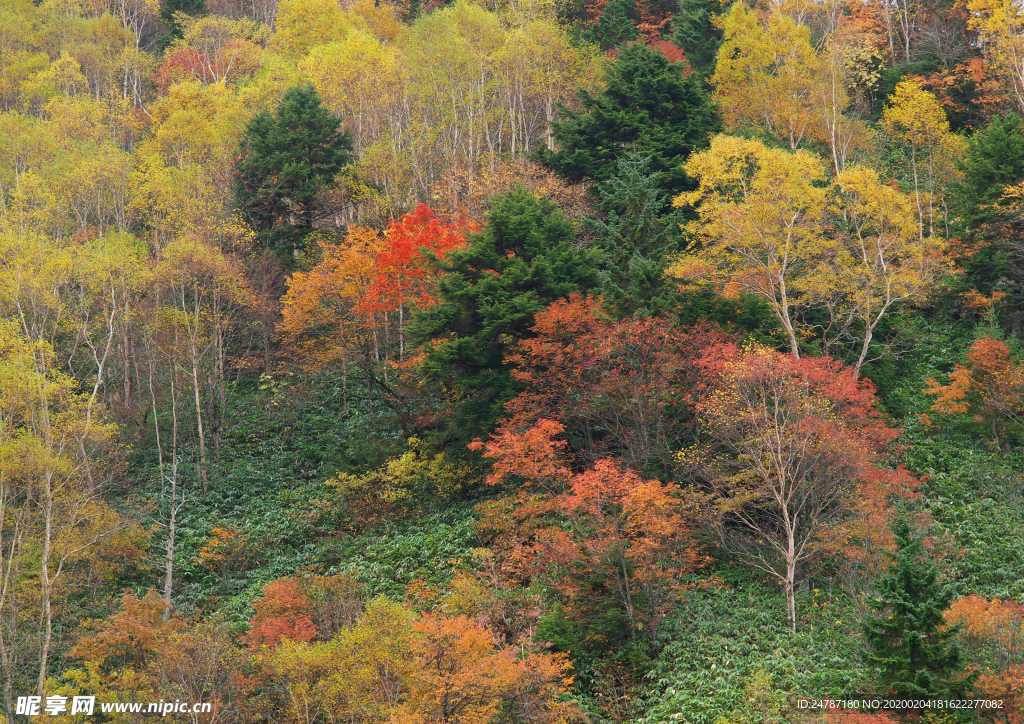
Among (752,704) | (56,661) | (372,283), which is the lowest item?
(56,661)

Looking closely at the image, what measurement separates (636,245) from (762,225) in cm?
403

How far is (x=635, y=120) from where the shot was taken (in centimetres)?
3384

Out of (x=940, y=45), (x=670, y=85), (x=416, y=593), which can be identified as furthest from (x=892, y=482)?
(x=940, y=45)

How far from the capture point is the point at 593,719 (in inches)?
659

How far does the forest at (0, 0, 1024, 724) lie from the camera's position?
17109 millimetres

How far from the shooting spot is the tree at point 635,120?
33.5m

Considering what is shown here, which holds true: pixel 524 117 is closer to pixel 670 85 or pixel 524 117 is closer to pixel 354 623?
pixel 670 85

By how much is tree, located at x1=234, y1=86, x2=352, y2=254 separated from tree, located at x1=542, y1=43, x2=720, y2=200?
980 centimetres

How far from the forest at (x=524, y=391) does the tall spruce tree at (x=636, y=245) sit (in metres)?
0.16

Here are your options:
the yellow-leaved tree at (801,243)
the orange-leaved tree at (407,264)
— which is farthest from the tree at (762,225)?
the orange-leaved tree at (407,264)

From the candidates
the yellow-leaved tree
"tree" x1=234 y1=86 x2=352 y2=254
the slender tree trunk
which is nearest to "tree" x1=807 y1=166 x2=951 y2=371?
the yellow-leaved tree

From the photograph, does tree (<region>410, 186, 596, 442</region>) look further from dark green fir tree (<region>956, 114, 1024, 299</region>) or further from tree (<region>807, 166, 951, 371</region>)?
dark green fir tree (<region>956, 114, 1024, 299</region>)

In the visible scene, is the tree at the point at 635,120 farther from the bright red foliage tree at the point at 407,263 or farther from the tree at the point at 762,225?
the tree at the point at 762,225

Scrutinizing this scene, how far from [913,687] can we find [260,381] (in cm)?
2663
